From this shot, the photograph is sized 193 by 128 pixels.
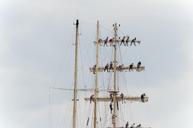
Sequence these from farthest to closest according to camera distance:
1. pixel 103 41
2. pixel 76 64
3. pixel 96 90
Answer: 1. pixel 103 41
2. pixel 96 90
3. pixel 76 64

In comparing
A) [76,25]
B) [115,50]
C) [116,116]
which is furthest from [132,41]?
[76,25]

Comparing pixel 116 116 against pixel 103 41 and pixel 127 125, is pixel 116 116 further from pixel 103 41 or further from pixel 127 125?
pixel 103 41

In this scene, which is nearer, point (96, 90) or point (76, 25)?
point (76, 25)

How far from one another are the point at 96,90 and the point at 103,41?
8666mm

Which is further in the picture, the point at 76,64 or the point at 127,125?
the point at 127,125

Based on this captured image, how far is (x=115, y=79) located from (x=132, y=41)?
207 inches

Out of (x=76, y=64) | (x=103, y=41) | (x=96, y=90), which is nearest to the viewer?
(x=76, y=64)

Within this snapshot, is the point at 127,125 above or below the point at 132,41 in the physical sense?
below

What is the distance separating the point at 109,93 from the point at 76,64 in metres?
20.4

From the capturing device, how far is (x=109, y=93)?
102 metres

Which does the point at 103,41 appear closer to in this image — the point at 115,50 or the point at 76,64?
the point at 115,50

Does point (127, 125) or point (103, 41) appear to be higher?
point (103, 41)

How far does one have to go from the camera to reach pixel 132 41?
332 ft

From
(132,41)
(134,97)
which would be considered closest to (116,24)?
(132,41)
